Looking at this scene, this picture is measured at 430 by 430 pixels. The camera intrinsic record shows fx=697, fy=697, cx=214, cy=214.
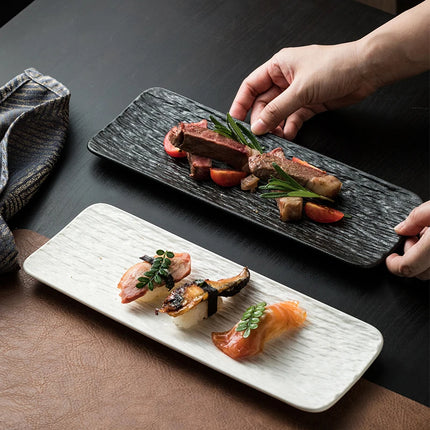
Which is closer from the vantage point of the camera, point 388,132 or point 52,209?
point 52,209

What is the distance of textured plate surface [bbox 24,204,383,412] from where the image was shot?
5.12 feet

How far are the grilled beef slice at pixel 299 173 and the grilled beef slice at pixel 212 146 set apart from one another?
0.04 meters

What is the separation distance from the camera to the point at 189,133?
204 cm

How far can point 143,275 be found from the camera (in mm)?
1715

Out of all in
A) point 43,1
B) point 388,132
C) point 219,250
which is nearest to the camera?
point 219,250

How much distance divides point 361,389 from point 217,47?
1.41m

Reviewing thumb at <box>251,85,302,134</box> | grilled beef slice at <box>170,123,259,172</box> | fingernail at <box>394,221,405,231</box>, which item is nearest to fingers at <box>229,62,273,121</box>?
thumb at <box>251,85,302,134</box>

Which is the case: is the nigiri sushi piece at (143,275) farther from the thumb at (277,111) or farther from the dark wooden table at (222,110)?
the thumb at (277,111)

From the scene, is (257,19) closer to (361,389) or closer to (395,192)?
(395,192)

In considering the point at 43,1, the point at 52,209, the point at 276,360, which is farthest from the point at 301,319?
the point at 43,1

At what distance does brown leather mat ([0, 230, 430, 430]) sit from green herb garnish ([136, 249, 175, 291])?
13cm

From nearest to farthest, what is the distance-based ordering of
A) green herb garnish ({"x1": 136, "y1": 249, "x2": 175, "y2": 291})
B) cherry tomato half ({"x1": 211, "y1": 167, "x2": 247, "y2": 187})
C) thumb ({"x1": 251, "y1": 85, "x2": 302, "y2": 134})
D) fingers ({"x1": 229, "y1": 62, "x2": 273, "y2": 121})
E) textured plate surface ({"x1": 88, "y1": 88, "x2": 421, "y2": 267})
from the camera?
green herb garnish ({"x1": 136, "y1": 249, "x2": 175, "y2": 291}), textured plate surface ({"x1": 88, "y1": 88, "x2": 421, "y2": 267}), cherry tomato half ({"x1": 211, "y1": 167, "x2": 247, "y2": 187}), thumb ({"x1": 251, "y1": 85, "x2": 302, "y2": 134}), fingers ({"x1": 229, "y1": 62, "x2": 273, "y2": 121})

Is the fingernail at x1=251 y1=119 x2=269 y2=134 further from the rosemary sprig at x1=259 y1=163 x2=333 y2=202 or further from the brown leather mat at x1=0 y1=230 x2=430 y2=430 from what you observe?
the brown leather mat at x1=0 y1=230 x2=430 y2=430

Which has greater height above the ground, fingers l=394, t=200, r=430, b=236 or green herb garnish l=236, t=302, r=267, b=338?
fingers l=394, t=200, r=430, b=236
